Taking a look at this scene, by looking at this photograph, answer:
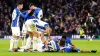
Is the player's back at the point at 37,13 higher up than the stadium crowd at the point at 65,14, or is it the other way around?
the stadium crowd at the point at 65,14

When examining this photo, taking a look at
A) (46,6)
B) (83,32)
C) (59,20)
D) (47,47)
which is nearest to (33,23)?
(47,47)

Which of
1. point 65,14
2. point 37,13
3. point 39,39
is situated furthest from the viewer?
point 65,14

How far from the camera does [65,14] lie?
42812 millimetres

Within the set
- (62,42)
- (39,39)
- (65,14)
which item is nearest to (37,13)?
(39,39)

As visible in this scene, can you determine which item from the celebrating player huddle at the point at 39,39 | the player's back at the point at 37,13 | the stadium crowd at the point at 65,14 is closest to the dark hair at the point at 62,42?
the celebrating player huddle at the point at 39,39

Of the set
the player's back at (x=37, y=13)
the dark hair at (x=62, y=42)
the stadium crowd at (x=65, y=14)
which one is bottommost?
the dark hair at (x=62, y=42)

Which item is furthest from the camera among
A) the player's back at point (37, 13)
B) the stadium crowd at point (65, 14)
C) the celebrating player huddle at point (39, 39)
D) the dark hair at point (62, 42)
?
the stadium crowd at point (65, 14)

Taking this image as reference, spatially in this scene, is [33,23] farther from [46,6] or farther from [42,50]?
[46,6]

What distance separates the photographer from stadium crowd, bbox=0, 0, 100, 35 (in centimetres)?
3988

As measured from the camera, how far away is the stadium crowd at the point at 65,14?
39875 millimetres

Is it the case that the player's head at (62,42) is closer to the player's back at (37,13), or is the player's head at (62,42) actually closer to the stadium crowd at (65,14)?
the player's back at (37,13)

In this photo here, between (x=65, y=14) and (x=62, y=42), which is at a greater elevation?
(x=65, y=14)

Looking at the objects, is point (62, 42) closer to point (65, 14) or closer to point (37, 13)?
point (37, 13)

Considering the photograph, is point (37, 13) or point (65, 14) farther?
point (65, 14)
